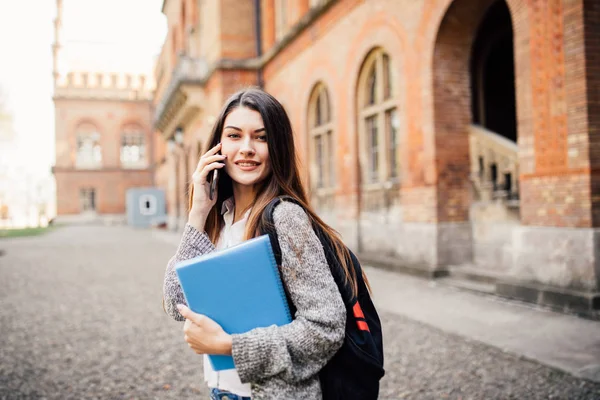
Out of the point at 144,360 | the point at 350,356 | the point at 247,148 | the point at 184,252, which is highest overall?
the point at 247,148

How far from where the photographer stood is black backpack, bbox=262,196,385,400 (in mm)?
1317

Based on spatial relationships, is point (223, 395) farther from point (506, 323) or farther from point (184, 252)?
point (506, 323)

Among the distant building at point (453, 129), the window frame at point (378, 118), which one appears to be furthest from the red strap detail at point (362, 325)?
the window frame at point (378, 118)

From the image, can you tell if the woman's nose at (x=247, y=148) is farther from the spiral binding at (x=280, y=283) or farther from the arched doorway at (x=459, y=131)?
the arched doorway at (x=459, y=131)

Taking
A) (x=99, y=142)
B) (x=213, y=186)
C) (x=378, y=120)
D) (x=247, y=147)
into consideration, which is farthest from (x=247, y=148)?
(x=99, y=142)

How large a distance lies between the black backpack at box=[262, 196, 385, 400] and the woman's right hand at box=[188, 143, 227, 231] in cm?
30

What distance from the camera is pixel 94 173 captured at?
40.4m

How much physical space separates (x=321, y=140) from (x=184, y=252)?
1104 cm

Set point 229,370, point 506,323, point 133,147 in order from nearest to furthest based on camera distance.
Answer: point 229,370, point 506,323, point 133,147

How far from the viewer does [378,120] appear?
962 cm

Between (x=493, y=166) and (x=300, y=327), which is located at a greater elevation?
(x=493, y=166)

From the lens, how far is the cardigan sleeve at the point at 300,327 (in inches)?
48.9

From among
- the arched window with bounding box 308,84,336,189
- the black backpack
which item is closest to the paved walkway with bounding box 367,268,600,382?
the black backpack

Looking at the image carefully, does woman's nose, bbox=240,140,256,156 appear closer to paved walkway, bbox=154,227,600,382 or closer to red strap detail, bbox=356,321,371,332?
red strap detail, bbox=356,321,371,332
